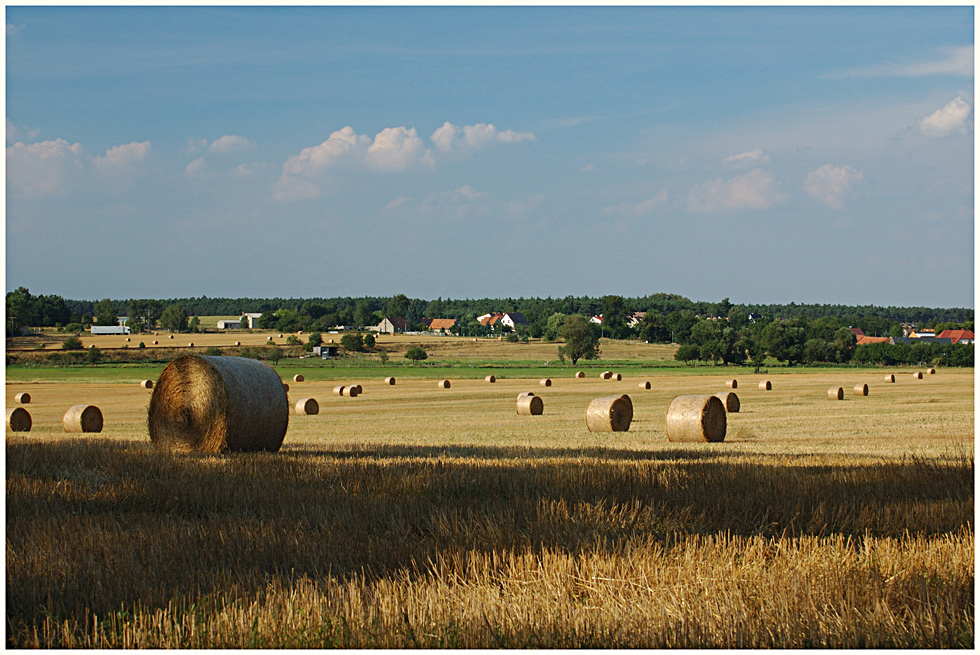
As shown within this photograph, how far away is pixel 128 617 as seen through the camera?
504 centimetres

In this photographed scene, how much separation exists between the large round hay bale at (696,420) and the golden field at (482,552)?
33.3 feet

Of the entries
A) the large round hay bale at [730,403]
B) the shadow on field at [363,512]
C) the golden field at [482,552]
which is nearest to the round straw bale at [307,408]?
the large round hay bale at [730,403]

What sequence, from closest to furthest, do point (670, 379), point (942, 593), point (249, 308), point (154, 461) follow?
point (942, 593), point (154, 461), point (670, 379), point (249, 308)

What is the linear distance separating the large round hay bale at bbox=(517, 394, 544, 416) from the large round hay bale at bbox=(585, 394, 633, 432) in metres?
8.44

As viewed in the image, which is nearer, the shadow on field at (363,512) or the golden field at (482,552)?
the golden field at (482,552)

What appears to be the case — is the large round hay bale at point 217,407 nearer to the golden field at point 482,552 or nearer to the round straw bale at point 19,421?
the golden field at point 482,552

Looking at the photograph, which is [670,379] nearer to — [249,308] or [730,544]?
[730,544]

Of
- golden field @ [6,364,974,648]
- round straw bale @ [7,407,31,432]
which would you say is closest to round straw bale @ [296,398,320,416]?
round straw bale @ [7,407,31,432]

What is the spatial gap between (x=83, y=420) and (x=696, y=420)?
1750 centimetres

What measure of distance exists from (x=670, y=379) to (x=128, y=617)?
64.4m

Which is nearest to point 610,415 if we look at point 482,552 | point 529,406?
point 529,406

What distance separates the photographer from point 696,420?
2306 cm

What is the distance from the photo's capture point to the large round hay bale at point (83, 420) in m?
27.5

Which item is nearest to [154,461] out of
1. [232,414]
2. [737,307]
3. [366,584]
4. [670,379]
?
[232,414]
